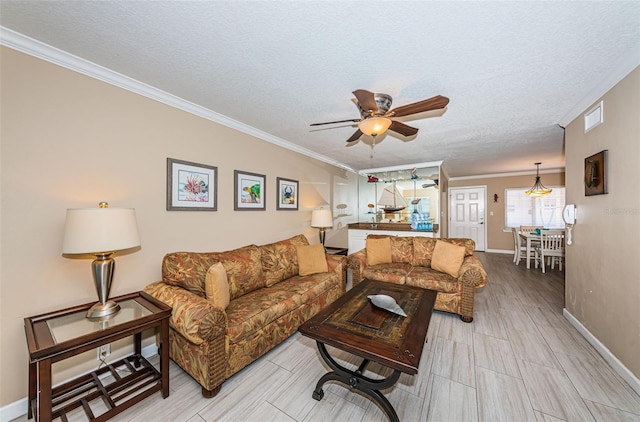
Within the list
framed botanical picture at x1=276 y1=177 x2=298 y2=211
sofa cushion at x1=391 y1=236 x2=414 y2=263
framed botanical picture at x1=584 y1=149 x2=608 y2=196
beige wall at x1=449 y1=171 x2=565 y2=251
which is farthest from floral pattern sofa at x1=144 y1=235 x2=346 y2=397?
beige wall at x1=449 y1=171 x2=565 y2=251

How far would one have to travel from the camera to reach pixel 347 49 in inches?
61.7

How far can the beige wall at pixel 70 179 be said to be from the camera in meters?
1.49

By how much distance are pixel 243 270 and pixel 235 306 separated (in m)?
0.40

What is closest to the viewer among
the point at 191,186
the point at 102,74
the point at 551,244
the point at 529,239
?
the point at 102,74

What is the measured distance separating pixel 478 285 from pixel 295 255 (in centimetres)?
227

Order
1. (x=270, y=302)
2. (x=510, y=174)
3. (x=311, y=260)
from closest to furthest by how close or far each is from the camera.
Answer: (x=270, y=302), (x=311, y=260), (x=510, y=174)

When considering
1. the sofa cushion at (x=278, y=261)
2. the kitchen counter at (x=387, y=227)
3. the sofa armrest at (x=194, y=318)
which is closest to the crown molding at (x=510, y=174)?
the kitchen counter at (x=387, y=227)

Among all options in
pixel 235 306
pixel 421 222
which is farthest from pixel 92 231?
pixel 421 222

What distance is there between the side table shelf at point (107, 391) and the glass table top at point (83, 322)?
1.46 ft

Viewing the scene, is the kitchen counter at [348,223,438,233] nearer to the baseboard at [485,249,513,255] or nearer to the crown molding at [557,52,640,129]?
the crown molding at [557,52,640,129]

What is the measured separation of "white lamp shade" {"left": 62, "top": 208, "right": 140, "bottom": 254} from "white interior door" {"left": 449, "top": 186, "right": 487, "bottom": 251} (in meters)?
7.96

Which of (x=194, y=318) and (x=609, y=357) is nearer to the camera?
(x=194, y=318)

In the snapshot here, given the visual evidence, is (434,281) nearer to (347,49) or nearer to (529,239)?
(347,49)

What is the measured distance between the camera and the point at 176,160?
230 centimetres
